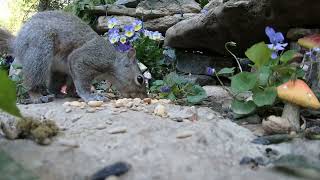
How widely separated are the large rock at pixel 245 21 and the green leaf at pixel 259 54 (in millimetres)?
738

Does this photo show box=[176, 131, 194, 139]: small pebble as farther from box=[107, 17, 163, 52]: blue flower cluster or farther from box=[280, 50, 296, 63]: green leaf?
box=[107, 17, 163, 52]: blue flower cluster

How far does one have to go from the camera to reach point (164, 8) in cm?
664

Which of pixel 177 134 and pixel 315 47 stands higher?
pixel 315 47

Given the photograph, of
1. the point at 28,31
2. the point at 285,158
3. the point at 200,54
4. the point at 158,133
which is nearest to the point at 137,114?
the point at 158,133

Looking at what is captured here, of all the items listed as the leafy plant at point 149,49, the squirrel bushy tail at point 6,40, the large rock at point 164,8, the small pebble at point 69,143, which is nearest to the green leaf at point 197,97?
the small pebble at point 69,143

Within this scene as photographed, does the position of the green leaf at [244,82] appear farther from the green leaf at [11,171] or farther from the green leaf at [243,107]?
the green leaf at [11,171]

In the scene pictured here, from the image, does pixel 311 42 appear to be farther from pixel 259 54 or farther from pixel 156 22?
pixel 156 22

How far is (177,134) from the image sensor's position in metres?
2.66

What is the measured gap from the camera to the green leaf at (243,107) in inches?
122

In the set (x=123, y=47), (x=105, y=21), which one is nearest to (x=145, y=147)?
(x=123, y=47)

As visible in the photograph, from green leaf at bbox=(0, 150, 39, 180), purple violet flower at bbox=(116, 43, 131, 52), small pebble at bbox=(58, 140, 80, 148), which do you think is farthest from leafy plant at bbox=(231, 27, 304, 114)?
purple violet flower at bbox=(116, 43, 131, 52)

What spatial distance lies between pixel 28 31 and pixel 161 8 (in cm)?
273

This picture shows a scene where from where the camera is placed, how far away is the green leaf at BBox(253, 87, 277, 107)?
9.67 ft

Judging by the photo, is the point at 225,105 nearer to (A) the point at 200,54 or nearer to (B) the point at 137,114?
(B) the point at 137,114
